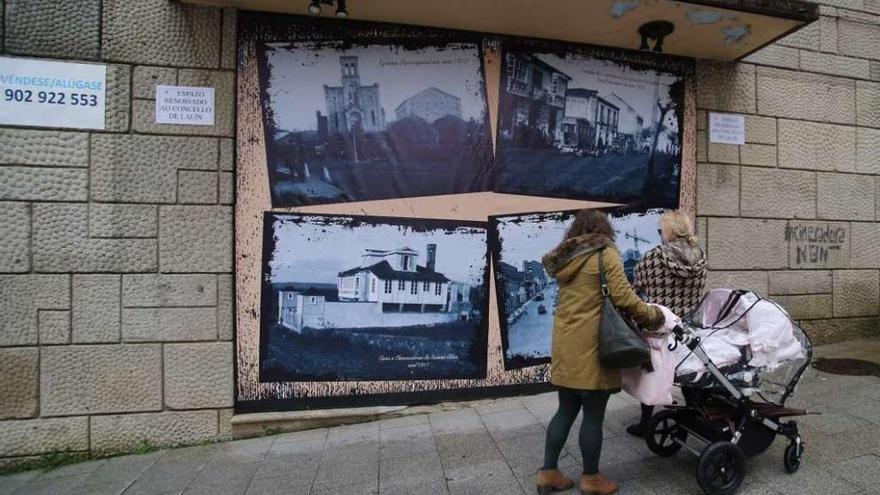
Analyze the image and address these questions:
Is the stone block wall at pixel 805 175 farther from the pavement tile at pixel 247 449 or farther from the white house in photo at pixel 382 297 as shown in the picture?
the pavement tile at pixel 247 449

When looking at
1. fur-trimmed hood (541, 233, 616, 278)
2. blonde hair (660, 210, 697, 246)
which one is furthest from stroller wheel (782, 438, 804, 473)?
fur-trimmed hood (541, 233, 616, 278)

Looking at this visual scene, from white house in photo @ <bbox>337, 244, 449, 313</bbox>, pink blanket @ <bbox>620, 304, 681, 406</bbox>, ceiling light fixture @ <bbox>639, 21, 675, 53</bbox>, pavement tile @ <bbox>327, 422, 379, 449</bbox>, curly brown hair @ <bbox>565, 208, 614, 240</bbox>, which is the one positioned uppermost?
ceiling light fixture @ <bbox>639, 21, 675, 53</bbox>

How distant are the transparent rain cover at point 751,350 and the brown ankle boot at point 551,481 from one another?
0.90 metres

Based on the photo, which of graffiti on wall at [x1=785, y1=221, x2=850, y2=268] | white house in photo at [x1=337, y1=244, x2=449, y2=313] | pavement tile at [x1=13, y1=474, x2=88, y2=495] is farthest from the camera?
graffiti on wall at [x1=785, y1=221, x2=850, y2=268]

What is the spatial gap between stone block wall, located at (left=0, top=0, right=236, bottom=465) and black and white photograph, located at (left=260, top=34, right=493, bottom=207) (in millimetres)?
437

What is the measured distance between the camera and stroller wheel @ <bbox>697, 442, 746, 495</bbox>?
276 centimetres

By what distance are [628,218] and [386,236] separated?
97.6 inches

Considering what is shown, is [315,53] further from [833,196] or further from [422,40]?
[833,196]

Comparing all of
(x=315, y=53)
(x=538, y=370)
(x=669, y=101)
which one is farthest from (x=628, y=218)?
(x=315, y=53)

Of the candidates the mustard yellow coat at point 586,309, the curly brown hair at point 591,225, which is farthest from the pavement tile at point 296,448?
the curly brown hair at point 591,225

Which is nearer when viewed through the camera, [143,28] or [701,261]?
[701,261]

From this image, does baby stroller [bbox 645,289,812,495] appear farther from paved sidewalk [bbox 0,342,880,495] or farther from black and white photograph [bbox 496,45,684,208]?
black and white photograph [bbox 496,45,684,208]

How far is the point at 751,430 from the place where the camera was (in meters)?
2.97

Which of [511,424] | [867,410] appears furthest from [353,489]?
[867,410]
